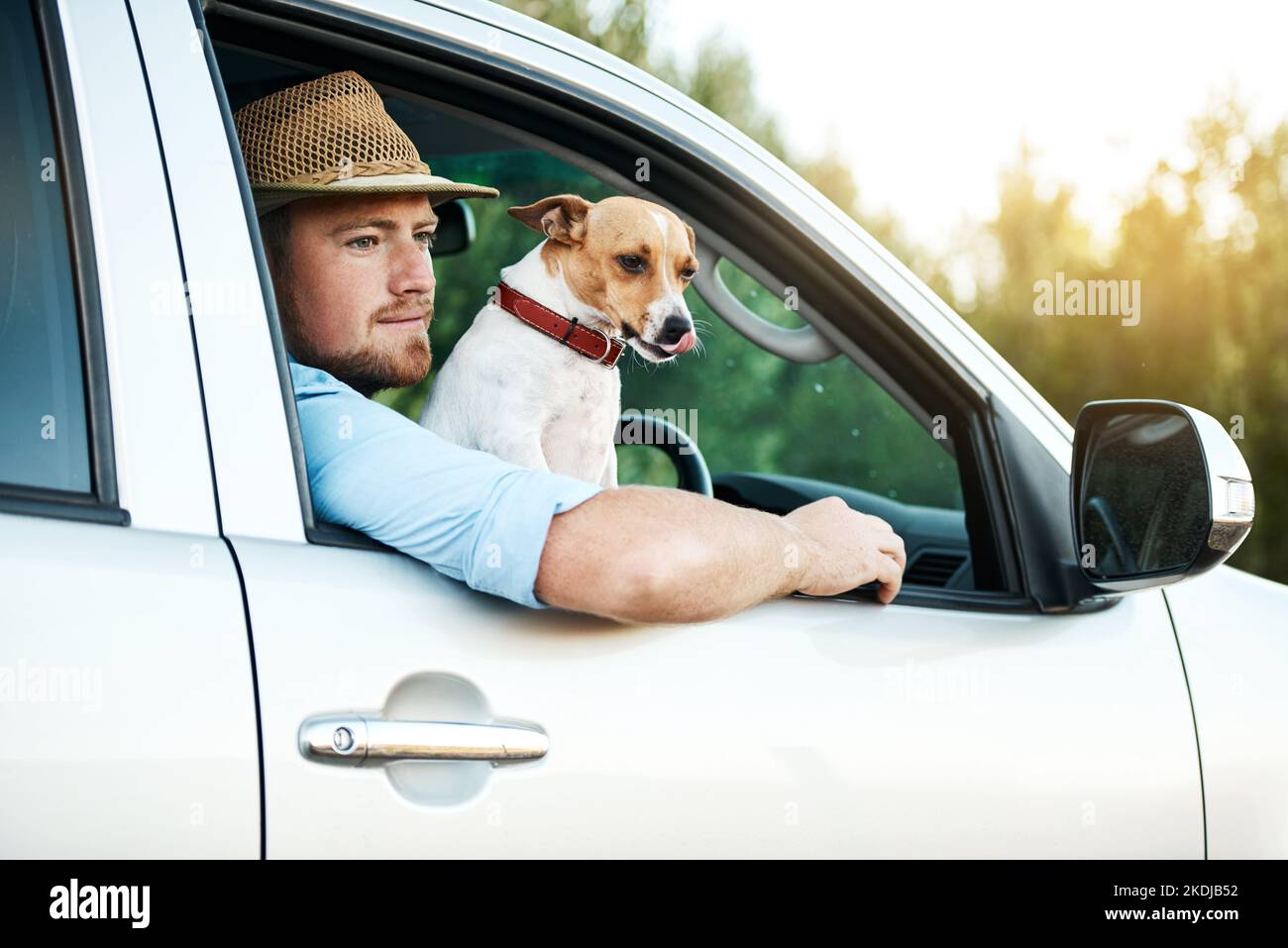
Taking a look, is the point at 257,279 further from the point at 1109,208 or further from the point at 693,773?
the point at 1109,208

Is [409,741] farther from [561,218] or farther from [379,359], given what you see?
[561,218]

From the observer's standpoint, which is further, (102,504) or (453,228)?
(453,228)

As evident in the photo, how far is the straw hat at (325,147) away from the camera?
2082 millimetres

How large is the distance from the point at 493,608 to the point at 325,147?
0.94 meters

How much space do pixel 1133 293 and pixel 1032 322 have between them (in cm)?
173

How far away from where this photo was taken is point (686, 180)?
2016 mm

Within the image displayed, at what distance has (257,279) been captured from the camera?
5.04ft

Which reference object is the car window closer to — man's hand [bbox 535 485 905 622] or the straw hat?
the straw hat

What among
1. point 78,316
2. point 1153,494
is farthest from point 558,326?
point 78,316

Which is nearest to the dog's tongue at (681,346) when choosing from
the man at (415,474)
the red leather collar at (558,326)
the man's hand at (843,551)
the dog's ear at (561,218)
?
the red leather collar at (558,326)

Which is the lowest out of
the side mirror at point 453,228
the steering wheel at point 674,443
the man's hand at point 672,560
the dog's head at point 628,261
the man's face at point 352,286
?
Answer: the man's hand at point 672,560

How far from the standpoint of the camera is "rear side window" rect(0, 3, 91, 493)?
4.61 feet

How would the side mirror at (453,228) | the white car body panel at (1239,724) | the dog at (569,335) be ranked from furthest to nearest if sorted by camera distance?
the side mirror at (453,228), the dog at (569,335), the white car body panel at (1239,724)

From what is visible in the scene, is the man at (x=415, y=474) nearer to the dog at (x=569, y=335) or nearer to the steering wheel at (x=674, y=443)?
the dog at (x=569, y=335)
